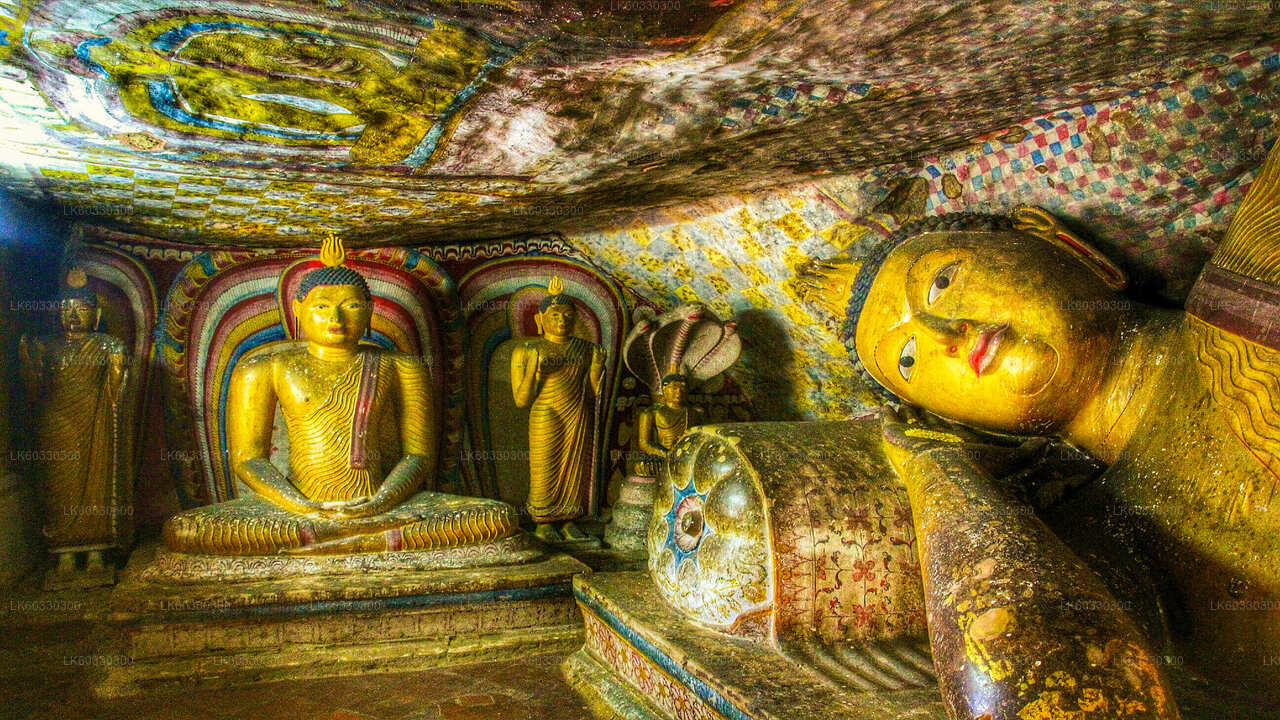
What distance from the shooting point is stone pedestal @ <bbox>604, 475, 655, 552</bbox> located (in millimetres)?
5297

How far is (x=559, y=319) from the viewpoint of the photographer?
17.7 feet

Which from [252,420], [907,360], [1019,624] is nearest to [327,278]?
[252,420]

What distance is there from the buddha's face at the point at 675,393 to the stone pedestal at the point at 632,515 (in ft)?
1.46

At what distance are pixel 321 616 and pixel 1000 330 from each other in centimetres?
303

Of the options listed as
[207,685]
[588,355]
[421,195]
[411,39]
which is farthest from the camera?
[588,355]

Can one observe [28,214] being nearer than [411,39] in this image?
No

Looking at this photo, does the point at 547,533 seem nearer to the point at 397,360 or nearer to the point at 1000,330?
the point at 397,360

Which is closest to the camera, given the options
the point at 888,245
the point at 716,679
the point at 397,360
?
the point at 716,679

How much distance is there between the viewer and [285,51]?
240 cm

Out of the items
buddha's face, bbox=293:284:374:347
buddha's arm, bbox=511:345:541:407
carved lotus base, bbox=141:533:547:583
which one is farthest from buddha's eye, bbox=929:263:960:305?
buddha's face, bbox=293:284:374:347

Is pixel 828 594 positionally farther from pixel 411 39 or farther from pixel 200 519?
pixel 200 519

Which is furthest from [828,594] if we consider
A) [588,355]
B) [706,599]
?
[588,355]

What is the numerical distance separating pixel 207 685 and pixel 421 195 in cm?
224

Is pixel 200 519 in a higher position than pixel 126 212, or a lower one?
lower
